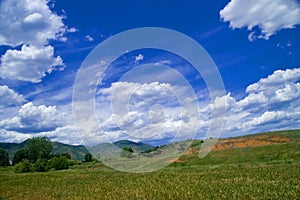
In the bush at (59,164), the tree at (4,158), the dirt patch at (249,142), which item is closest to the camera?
the dirt patch at (249,142)

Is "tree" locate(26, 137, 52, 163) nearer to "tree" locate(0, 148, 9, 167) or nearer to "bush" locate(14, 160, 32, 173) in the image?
"tree" locate(0, 148, 9, 167)

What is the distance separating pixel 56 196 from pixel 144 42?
10264 millimetres

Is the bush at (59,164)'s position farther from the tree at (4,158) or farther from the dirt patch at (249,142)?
the tree at (4,158)

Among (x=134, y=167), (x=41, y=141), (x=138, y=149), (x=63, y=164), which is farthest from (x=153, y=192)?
(x=41, y=141)

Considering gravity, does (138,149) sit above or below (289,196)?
above

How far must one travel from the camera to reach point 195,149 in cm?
5528

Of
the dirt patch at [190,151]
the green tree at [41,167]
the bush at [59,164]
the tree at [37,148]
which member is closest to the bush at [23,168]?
the green tree at [41,167]

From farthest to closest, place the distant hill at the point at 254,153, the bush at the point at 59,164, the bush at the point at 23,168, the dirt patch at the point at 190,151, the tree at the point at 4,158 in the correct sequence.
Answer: the tree at the point at 4,158
the bush at the point at 23,168
the bush at the point at 59,164
the dirt patch at the point at 190,151
the distant hill at the point at 254,153

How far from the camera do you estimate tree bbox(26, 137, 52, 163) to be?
355 feet

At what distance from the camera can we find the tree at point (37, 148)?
355 feet

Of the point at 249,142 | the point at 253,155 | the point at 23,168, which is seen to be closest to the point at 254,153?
the point at 253,155

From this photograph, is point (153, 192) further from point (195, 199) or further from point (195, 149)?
point (195, 149)

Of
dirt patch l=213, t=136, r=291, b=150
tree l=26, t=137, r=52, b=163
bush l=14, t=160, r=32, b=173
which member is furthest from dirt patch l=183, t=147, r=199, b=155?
tree l=26, t=137, r=52, b=163

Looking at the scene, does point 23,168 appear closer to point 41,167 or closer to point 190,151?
point 41,167
